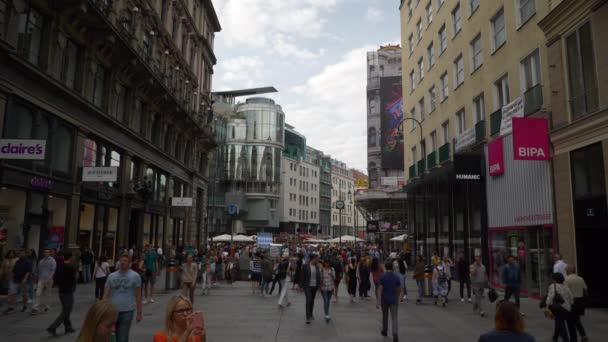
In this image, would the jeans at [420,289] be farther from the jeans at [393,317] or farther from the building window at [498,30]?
the building window at [498,30]

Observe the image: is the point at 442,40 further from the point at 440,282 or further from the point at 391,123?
the point at 391,123

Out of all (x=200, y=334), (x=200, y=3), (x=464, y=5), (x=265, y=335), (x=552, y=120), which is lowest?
(x=265, y=335)

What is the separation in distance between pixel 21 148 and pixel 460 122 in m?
22.6

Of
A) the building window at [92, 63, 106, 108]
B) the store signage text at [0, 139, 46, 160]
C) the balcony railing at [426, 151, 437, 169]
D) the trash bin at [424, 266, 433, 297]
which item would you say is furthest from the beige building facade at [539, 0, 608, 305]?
the building window at [92, 63, 106, 108]

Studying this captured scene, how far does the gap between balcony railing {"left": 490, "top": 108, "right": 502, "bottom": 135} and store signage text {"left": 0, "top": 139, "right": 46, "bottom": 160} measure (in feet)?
61.6

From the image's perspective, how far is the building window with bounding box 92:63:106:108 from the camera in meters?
24.1

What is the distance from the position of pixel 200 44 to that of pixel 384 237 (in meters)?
35.1

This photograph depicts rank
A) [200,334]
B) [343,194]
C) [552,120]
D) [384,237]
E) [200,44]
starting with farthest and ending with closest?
[343,194] → [384,237] → [200,44] → [552,120] → [200,334]

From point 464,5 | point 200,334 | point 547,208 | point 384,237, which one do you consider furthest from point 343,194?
point 200,334

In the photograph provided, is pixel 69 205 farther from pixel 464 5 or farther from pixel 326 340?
pixel 464 5

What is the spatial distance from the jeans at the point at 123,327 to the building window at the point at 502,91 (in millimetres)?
19636

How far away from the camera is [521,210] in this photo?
1955cm

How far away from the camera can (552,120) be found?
17578 mm

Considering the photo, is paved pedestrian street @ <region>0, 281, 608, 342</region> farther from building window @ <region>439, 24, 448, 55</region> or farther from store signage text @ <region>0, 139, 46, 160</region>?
building window @ <region>439, 24, 448, 55</region>
